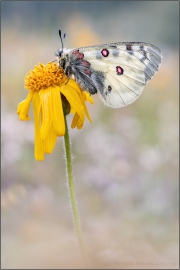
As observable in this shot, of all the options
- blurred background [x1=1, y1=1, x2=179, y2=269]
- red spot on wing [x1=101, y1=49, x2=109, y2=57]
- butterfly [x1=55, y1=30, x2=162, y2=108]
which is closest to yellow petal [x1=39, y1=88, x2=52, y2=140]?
butterfly [x1=55, y1=30, x2=162, y2=108]

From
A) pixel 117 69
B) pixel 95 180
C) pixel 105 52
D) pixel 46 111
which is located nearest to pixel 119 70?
pixel 117 69

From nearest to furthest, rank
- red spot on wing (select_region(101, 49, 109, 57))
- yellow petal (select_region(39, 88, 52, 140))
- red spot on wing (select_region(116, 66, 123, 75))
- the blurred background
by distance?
1. yellow petal (select_region(39, 88, 52, 140))
2. red spot on wing (select_region(101, 49, 109, 57))
3. red spot on wing (select_region(116, 66, 123, 75))
4. the blurred background

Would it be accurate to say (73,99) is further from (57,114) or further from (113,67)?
(113,67)

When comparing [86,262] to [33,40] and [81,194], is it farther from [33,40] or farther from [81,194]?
[33,40]

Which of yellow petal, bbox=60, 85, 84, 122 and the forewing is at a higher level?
the forewing

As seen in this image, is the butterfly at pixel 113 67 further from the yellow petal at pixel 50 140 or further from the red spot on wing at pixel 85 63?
the yellow petal at pixel 50 140

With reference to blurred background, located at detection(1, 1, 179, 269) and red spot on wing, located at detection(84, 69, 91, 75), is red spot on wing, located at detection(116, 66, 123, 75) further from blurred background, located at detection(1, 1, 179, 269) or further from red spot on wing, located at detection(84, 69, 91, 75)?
blurred background, located at detection(1, 1, 179, 269)

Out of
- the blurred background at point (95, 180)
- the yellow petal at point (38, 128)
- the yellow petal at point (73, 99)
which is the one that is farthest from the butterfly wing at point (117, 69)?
the blurred background at point (95, 180)
